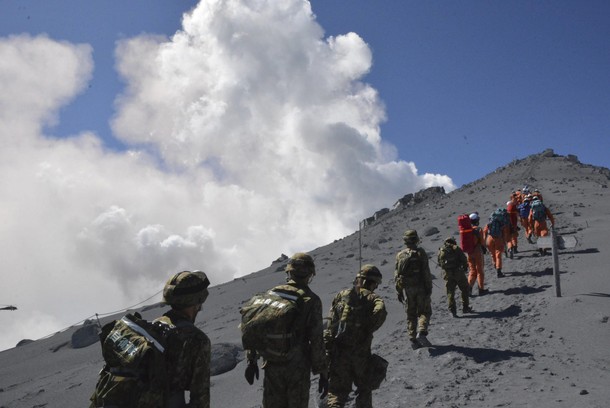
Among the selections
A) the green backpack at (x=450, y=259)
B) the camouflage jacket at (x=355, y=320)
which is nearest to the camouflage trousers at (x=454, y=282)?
the green backpack at (x=450, y=259)

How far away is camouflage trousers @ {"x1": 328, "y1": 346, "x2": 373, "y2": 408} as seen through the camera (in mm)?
4832

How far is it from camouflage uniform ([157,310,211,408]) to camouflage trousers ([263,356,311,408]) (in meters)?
1.26

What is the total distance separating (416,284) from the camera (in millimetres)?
7430

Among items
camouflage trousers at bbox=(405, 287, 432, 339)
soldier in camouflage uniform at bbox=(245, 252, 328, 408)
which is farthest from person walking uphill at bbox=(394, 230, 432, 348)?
soldier in camouflage uniform at bbox=(245, 252, 328, 408)

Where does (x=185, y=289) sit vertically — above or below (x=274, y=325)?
above

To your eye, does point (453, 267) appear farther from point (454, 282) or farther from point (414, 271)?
point (414, 271)

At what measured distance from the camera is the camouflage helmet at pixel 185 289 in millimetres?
3146

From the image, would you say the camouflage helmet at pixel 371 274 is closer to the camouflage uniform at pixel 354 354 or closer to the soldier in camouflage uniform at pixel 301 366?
the camouflage uniform at pixel 354 354

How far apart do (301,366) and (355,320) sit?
36.6 inches

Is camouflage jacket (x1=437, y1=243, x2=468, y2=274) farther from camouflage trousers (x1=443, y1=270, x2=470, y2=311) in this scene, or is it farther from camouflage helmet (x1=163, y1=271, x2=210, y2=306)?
camouflage helmet (x1=163, y1=271, x2=210, y2=306)

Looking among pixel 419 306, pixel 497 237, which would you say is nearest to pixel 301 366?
pixel 419 306

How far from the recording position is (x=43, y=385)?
579 inches

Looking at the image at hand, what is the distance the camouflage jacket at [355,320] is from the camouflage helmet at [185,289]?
6.68ft

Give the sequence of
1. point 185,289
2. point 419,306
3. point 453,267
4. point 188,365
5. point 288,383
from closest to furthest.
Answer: point 188,365 → point 185,289 → point 288,383 → point 419,306 → point 453,267
